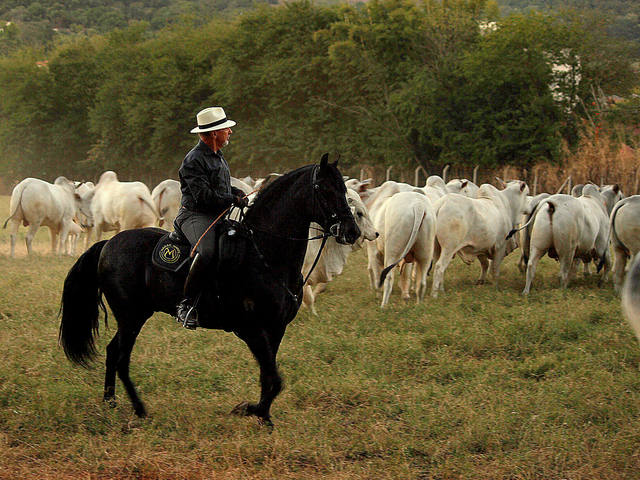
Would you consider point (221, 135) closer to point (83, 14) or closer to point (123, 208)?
point (123, 208)

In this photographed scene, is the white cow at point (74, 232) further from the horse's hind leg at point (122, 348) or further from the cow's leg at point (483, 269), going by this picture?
the horse's hind leg at point (122, 348)

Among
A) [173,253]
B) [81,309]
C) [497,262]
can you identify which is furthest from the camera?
[497,262]

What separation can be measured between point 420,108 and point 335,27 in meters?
8.06

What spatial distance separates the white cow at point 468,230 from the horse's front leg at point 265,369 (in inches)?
223

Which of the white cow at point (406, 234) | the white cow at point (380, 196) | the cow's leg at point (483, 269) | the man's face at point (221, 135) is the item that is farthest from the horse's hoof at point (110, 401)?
the cow's leg at point (483, 269)

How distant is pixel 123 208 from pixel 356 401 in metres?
9.56

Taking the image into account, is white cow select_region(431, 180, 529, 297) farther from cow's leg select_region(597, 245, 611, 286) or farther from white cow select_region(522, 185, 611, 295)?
cow's leg select_region(597, 245, 611, 286)

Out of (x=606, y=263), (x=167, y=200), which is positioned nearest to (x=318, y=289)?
(x=606, y=263)

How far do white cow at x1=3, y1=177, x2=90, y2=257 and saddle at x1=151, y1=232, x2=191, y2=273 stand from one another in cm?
1037

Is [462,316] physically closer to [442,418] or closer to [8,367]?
[442,418]

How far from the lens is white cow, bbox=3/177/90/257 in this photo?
15266 mm

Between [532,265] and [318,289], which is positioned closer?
[318,289]

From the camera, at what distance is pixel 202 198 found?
5406 millimetres

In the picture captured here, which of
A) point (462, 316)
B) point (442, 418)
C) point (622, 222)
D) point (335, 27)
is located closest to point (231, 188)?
point (442, 418)
